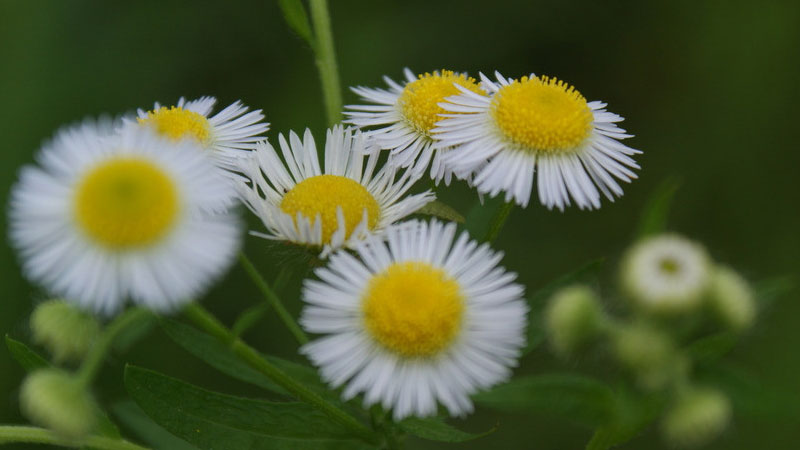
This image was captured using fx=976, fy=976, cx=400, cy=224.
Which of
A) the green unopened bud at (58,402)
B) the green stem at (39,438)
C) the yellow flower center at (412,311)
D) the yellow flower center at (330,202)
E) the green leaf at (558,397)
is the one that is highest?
the yellow flower center at (330,202)

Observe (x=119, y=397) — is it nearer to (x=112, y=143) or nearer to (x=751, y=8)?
(x=112, y=143)

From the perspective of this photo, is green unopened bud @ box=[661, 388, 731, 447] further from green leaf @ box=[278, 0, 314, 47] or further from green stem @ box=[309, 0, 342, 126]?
green leaf @ box=[278, 0, 314, 47]

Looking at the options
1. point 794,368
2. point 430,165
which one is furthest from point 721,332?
point 794,368

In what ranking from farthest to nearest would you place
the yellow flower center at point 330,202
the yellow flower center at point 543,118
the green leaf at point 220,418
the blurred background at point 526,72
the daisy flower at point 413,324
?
the blurred background at point 526,72
the yellow flower center at point 543,118
the yellow flower center at point 330,202
the green leaf at point 220,418
the daisy flower at point 413,324

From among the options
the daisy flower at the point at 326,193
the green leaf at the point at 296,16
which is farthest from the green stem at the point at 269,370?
the green leaf at the point at 296,16

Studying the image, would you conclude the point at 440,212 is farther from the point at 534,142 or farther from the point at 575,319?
the point at 575,319

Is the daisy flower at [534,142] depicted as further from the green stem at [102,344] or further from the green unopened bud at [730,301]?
the green stem at [102,344]
